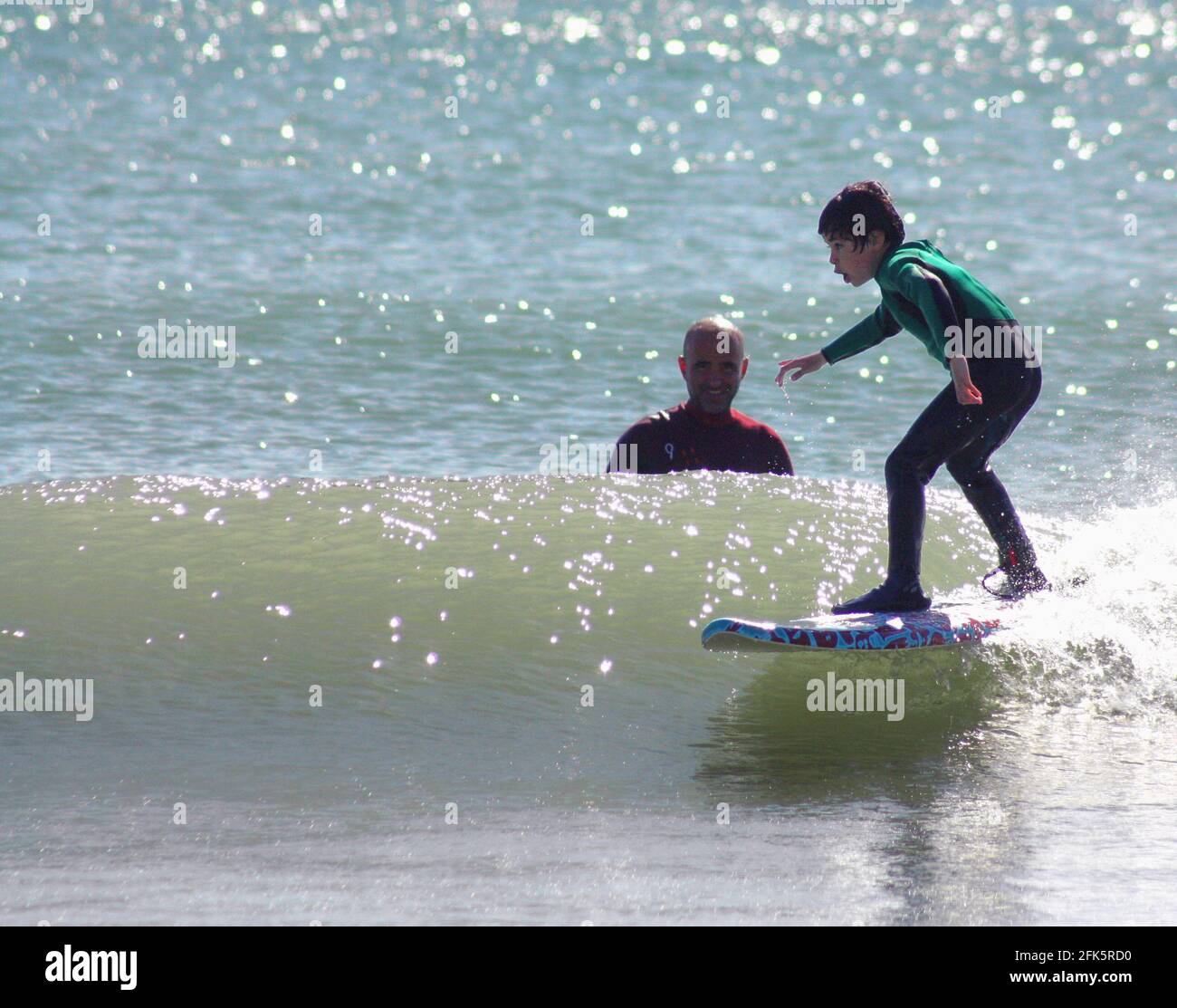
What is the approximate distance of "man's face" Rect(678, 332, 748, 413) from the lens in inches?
310

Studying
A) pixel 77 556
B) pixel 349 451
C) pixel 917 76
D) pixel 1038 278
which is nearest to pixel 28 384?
pixel 349 451

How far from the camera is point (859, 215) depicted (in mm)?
5938

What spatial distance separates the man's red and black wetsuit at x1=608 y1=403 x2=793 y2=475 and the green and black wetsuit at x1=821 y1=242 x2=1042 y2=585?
192 cm

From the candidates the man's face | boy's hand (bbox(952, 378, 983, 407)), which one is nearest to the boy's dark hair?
boy's hand (bbox(952, 378, 983, 407))

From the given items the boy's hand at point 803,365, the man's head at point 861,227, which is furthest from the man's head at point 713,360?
the man's head at point 861,227

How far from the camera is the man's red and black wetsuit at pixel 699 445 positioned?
8211mm

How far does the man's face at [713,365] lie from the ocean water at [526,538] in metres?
0.46

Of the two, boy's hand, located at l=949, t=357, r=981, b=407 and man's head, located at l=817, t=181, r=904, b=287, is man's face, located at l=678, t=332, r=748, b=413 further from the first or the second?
boy's hand, located at l=949, t=357, r=981, b=407

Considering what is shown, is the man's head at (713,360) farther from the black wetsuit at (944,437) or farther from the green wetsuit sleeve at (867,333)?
the black wetsuit at (944,437)

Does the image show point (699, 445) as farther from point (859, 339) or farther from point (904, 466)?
point (904, 466)

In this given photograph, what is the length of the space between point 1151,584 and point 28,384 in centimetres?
861

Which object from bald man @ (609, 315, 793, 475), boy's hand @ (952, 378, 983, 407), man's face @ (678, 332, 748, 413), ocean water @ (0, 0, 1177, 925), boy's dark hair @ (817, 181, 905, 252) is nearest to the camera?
ocean water @ (0, 0, 1177, 925)
